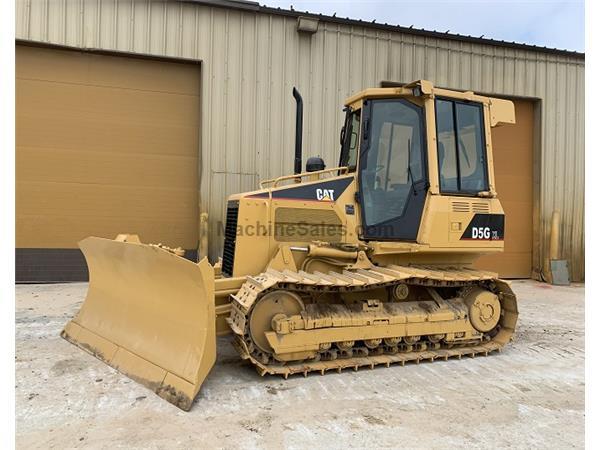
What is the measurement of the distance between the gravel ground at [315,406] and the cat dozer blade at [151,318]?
0.17m

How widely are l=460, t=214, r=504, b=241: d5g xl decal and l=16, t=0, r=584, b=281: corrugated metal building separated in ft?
17.0

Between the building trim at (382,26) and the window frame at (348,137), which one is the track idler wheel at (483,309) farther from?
the building trim at (382,26)

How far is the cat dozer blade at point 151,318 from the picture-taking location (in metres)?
3.62

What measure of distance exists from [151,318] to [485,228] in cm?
398

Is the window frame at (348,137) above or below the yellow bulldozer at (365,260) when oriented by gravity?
above

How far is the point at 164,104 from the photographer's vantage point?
9367 millimetres

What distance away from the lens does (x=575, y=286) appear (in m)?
11.0

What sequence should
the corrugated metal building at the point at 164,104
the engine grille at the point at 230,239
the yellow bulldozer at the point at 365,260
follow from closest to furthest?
→ the yellow bulldozer at the point at 365,260 < the engine grille at the point at 230,239 < the corrugated metal building at the point at 164,104

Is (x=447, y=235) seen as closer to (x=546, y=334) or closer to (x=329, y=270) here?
(x=329, y=270)

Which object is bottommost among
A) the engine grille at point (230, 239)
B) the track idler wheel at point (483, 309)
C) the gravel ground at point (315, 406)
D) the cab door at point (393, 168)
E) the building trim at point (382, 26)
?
the gravel ground at point (315, 406)

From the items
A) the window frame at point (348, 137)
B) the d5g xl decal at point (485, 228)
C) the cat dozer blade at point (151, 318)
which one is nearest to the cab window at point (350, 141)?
the window frame at point (348, 137)

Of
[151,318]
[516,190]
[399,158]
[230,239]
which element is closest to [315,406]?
[151,318]

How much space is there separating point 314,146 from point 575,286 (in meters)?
7.77

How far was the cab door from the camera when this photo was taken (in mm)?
4949
